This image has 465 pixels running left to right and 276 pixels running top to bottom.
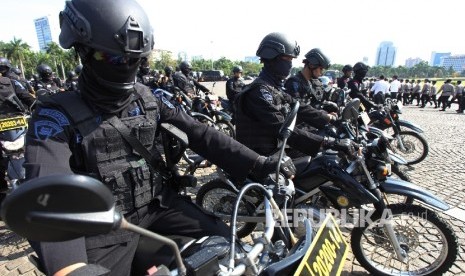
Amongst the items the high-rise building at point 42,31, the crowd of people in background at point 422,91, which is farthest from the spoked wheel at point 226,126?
the high-rise building at point 42,31

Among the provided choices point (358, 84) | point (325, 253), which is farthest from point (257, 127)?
point (358, 84)

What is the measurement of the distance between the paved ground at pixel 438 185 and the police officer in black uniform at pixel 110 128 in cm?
214

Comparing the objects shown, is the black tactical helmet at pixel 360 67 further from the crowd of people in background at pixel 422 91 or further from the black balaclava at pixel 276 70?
the crowd of people in background at pixel 422 91

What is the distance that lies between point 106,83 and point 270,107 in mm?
1800

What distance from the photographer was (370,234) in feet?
8.99

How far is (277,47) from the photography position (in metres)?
3.37

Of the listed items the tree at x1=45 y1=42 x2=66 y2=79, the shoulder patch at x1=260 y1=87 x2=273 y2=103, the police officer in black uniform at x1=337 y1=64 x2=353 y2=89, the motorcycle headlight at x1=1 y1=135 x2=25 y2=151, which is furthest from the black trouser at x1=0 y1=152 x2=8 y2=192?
the tree at x1=45 y1=42 x2=66 y2=79

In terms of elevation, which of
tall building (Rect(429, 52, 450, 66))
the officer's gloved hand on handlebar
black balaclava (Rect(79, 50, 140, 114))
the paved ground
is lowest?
the paved ground

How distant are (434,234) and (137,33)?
2.92m

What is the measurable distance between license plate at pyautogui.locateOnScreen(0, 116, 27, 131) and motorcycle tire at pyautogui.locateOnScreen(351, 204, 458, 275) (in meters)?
4.30

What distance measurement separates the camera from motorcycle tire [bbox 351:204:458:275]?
2.56m

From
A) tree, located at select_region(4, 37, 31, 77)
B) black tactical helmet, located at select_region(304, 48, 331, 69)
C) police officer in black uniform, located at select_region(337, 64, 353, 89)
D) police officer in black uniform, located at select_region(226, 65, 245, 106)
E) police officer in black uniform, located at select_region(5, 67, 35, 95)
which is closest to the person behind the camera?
black tactical helmet, located at select_region(304, 48, 331, 69)

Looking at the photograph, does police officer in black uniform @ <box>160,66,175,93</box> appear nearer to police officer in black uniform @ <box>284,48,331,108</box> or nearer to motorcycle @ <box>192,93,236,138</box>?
motorcycle @ <box>192,93,236,138</box>

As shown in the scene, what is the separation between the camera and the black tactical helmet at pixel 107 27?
4.89 ft
